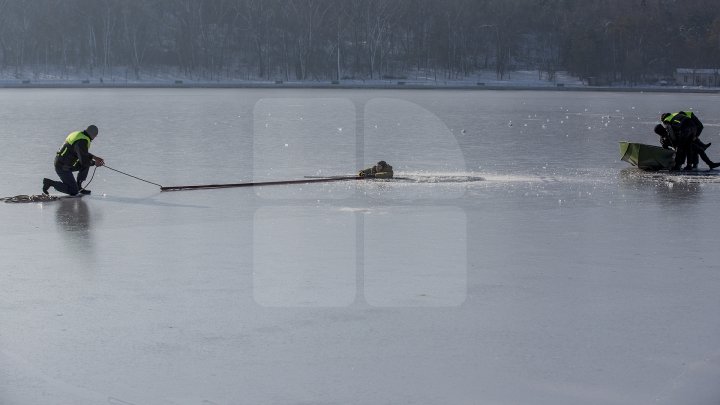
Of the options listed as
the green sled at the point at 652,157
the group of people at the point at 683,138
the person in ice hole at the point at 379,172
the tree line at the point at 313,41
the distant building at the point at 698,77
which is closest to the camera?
the person in ice hole at the point at 379,172

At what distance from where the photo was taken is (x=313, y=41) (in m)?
120

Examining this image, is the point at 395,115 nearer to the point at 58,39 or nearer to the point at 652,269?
the point at 652,269

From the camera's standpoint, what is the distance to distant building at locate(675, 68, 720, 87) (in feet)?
380

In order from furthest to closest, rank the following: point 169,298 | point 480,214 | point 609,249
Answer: point 480,214
point 609,249
point 169,298

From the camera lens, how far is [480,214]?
489 inches

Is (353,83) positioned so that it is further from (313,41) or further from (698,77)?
(698,77)

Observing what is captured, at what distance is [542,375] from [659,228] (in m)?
5.89

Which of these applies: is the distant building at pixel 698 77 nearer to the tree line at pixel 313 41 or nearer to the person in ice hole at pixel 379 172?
the tree line at pixel 313 41

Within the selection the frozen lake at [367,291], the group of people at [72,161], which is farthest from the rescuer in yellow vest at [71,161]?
the frozen lake at [367,291]

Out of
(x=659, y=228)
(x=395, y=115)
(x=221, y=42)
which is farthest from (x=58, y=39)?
(x=659, y=228)

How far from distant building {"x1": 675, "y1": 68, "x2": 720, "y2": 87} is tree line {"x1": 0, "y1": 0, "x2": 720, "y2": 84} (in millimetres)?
3142

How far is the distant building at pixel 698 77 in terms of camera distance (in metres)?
116

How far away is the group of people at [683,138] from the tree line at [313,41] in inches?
3826

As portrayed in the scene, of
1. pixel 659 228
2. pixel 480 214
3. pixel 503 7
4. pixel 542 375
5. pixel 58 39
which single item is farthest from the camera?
pixel 503 7
